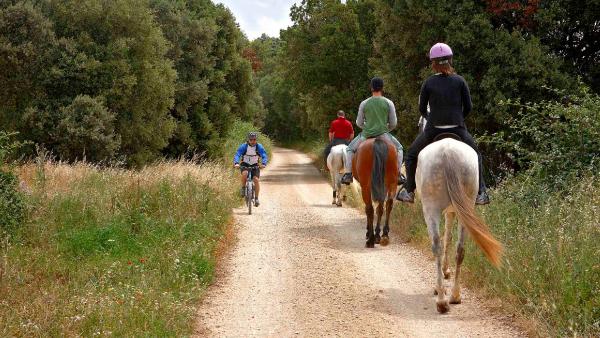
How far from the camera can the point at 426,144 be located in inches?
313

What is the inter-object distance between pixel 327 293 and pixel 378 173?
3532 mm

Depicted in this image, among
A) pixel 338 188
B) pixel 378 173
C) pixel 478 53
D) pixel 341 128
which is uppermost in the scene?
pixel 478 53

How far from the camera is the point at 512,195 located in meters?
9.66

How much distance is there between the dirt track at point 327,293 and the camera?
21.0 ft

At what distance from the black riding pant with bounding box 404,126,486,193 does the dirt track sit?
1488 millimetres

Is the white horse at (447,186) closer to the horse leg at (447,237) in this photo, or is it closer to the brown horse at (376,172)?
the horse leg at (447,237)

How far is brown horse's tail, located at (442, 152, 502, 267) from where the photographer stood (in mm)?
6324

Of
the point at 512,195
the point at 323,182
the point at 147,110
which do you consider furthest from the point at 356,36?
the point at 512,195

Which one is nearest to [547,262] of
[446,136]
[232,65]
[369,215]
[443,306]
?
[443,306]

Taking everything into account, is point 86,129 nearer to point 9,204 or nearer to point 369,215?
point 9,204

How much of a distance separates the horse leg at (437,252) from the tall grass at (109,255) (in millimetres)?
2979

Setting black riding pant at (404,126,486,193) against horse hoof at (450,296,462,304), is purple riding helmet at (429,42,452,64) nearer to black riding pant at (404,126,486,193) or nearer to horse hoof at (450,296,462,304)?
black riding pant at (404,126,486,193)

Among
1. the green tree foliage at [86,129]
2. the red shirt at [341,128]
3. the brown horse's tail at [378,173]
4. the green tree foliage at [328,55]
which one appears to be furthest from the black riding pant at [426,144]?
the green tree foliage at [328,55]

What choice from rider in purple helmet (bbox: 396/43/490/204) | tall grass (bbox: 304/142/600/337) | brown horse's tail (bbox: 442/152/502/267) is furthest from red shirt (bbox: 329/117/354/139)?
brown horse's tail (bbox: 442/152/502/267)
